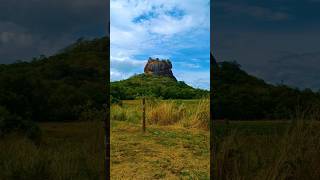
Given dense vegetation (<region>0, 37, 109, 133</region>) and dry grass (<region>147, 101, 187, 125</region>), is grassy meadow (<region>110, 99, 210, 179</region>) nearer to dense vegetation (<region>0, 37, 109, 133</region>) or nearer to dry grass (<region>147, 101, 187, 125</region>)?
dry grass (<region>147, 101, 187, 125</region>)

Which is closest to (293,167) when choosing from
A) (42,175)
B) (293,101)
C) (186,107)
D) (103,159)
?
(293,101)

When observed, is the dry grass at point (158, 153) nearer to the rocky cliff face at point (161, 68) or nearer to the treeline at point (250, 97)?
the treeline at point (250, 97)

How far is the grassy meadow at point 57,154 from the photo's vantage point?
6750 millimetres

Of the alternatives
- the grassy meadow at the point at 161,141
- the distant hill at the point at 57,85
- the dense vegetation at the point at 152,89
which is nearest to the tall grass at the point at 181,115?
the grassy meadow at the point at 161,141

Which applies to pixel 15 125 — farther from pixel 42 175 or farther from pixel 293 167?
pixel 293 167

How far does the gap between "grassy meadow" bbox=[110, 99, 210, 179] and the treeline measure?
1.31m

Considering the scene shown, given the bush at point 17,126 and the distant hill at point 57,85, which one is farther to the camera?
the distant hill at point 57,85

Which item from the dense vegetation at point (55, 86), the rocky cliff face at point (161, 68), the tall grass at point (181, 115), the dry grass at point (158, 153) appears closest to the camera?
the dense vegetation at point (55, 86)

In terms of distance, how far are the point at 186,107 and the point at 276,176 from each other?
6600mm

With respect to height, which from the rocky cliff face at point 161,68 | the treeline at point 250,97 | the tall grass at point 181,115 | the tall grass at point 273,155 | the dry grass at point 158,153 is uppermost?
the rocky cliff face at point 161,68

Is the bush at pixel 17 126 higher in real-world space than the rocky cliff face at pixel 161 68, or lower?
lower

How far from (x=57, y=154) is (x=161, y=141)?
4.52 m

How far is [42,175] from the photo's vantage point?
6758 millimetres

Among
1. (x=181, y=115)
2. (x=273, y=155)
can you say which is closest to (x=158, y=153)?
(x=181, y=115)
